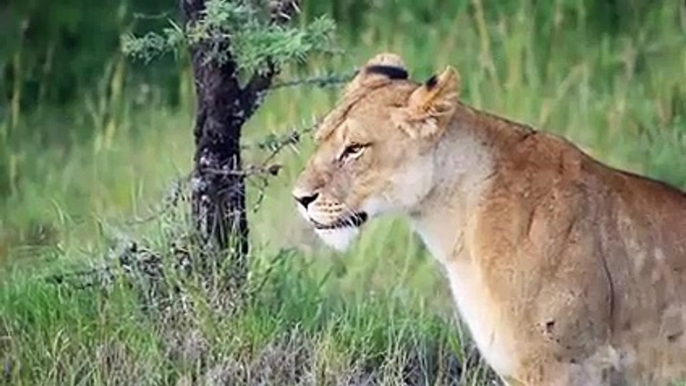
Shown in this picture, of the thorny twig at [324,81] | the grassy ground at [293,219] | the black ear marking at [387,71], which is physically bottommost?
the grassy ground at [293,219]

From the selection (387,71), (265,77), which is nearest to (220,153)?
(265,77)

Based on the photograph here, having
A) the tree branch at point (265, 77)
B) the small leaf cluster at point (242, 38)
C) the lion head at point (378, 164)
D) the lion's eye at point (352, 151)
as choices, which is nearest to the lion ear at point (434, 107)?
the lion head at point (378, 164)

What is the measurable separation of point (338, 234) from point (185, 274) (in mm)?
1078

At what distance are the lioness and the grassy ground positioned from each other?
823mm

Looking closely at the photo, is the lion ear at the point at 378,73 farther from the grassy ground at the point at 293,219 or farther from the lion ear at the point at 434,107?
the grassy ground at the point at 293,219

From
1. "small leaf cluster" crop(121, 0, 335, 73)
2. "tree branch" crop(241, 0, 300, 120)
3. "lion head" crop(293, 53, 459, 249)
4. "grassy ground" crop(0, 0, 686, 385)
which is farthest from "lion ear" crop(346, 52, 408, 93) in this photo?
"grassy ground" crop(0, 0, 686, 385)

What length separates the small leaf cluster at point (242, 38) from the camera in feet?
19.5

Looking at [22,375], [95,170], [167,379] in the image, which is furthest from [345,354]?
[95,170]

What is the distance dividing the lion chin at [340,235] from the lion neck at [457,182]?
16cm

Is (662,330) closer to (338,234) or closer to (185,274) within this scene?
(338,234)

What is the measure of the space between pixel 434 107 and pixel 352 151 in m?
0.22

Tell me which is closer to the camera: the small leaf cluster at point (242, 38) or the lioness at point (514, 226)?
the lioness at point (514, 226)

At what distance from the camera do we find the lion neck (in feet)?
17.5

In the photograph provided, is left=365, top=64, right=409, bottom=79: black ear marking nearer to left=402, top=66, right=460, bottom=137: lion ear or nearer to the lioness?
the lioness
